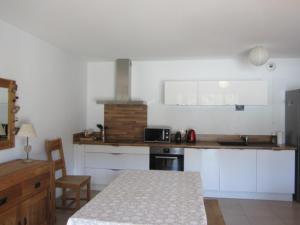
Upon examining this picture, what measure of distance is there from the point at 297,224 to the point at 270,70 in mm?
2404

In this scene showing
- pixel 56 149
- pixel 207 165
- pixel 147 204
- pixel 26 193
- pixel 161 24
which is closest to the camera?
pixel 147 204

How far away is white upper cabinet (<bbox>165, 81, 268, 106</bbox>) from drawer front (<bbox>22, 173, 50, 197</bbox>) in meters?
2.29

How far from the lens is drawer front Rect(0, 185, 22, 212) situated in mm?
2090

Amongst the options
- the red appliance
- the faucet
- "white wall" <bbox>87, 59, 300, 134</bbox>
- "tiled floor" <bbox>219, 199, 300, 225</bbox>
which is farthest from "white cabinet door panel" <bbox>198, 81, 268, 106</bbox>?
"tiled floor" <bbox>219, 199, 300, 225</bbox>

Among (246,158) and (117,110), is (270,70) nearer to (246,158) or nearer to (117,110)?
(246,158)

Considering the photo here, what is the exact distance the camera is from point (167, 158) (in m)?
4.07

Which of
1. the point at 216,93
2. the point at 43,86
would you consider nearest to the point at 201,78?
the point at 216,93

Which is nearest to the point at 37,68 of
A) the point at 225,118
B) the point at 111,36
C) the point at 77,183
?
the point at 111,36

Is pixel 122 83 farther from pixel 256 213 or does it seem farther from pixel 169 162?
pixel 256 213

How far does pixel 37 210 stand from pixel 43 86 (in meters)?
1.61

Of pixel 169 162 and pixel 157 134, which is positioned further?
pixel 157 134

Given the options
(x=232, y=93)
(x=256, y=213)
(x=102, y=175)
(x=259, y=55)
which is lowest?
(x=256, y=213)

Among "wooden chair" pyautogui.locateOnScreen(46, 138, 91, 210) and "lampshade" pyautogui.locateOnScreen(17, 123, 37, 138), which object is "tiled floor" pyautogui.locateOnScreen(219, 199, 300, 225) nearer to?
"wooden chair" pyautogui.locateOnScreen(46, 138, 91, 210)

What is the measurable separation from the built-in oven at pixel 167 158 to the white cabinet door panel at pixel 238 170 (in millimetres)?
634
